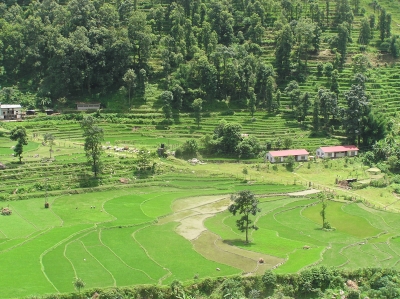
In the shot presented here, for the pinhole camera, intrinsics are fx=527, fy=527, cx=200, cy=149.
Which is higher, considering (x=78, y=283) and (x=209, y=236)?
(x=78, y=283)

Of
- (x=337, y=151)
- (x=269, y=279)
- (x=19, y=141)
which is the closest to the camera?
(x=269, y=279)

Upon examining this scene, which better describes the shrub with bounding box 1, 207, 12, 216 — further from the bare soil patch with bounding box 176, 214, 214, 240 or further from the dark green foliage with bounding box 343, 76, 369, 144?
the dark green foliage with bounding box 343, 76, 369, 144

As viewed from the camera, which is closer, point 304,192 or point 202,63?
point 304,192

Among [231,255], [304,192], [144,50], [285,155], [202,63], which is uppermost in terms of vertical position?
[144,50]

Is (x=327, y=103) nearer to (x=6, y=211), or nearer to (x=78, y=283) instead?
(x=6, y=211)

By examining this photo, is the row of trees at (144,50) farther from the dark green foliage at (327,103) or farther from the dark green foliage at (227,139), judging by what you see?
the dark green foliage at (227,139)

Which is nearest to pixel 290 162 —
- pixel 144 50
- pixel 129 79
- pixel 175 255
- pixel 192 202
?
pixel 192 202

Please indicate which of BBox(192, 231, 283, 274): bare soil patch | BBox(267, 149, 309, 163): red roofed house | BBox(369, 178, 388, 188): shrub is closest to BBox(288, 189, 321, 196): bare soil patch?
BBox(369, 178, 388, 188): shrub
